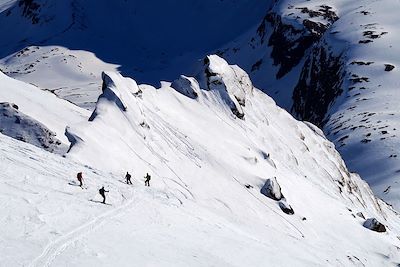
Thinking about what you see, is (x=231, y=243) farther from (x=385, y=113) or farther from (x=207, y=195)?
(x=385, y=113)

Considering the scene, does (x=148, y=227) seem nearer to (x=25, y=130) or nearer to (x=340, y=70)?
(x=25, y=130)

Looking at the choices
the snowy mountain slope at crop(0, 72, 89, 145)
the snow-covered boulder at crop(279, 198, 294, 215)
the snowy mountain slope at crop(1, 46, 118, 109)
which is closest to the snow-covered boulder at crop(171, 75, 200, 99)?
the snowy mountain slope at crop(0, 72, 89, 145)

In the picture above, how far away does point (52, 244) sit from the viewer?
2516 cm

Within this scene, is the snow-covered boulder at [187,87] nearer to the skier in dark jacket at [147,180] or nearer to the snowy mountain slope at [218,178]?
the snowy mountain slope at [218,178]

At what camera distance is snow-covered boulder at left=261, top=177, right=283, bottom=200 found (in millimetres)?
48375

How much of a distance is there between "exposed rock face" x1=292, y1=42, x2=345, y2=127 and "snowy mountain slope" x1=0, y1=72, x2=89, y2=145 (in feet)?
267

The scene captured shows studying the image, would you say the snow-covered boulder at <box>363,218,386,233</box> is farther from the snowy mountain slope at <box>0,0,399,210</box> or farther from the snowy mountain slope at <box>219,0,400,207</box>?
the snowy mountain slope at <box>0,0,399,210</box>

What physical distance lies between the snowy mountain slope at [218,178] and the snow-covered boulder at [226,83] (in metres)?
0.14

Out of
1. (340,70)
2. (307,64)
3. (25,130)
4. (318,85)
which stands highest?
(25,130)

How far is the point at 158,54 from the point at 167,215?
538ft

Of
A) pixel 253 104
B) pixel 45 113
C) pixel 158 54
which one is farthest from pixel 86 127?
pixel 158 54

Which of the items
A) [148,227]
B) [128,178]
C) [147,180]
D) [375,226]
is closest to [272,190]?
[375,226]

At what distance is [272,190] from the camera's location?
48.4 m

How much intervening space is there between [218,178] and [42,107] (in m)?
15.1
